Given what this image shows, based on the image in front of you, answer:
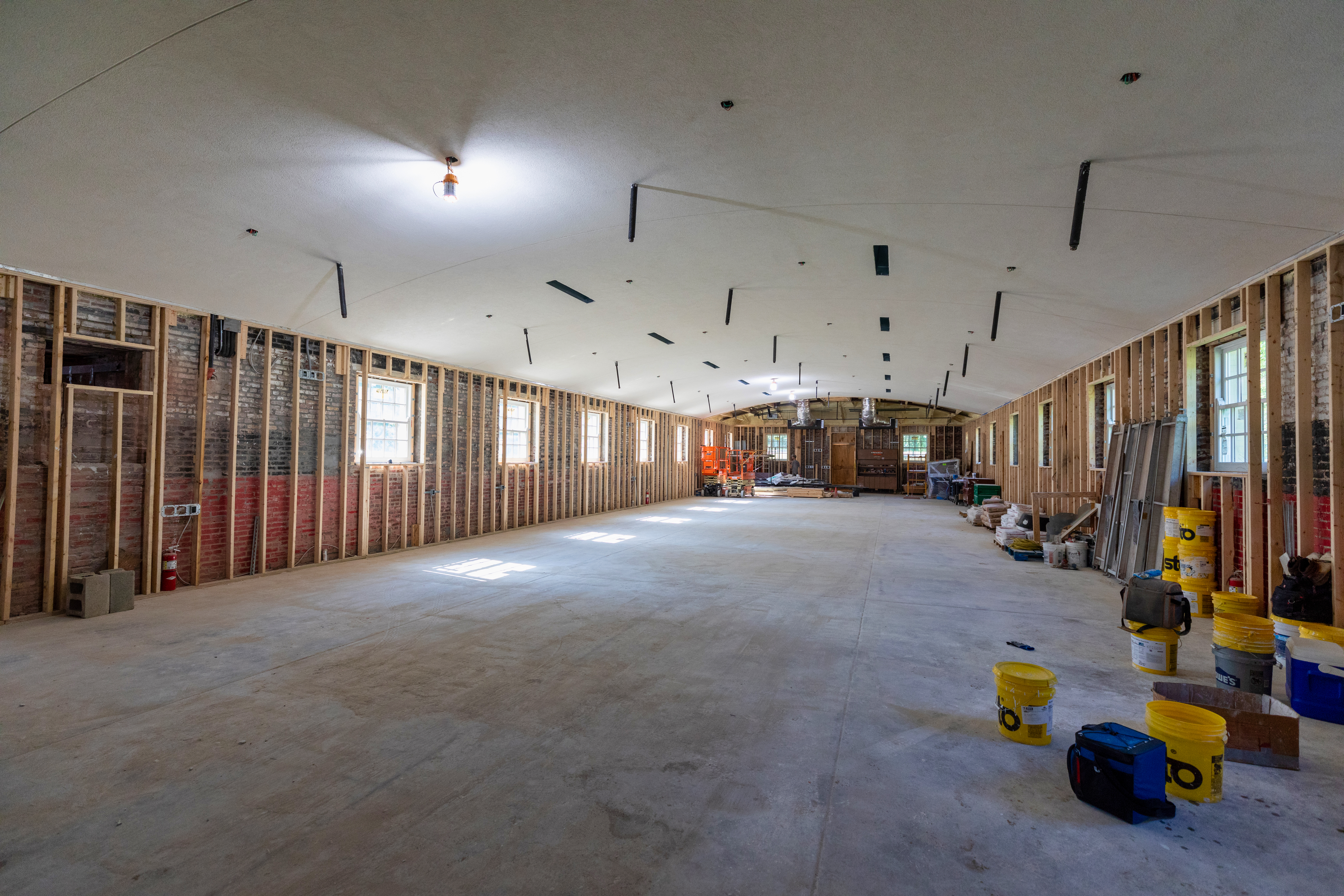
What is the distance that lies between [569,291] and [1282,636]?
7.66 m

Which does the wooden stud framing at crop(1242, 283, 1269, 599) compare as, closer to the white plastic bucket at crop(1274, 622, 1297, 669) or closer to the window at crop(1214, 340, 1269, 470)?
the window at crop(1214, 340, 1269, 470)

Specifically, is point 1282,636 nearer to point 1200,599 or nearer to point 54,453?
point 1200,599

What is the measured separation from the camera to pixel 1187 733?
266 cm

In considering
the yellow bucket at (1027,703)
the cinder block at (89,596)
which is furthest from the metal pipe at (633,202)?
the cinder block at (89,596)

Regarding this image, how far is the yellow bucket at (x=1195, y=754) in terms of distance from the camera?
2643mm

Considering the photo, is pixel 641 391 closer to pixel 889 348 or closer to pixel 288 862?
pixel 889 348

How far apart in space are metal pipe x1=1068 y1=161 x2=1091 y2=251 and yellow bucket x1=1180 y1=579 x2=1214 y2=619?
3.82 metres

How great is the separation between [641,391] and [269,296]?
10593mm

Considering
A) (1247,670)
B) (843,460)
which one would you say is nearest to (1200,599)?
(1247,670)

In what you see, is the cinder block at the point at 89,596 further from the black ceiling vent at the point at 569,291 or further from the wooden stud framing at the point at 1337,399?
the wooden stud framing at the point at 1337,399

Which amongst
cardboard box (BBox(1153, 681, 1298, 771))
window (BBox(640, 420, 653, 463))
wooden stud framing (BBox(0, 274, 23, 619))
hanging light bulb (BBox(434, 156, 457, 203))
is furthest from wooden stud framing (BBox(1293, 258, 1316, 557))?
window (BBox(640, 420, 653, 463))

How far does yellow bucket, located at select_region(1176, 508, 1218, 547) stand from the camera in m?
6.03

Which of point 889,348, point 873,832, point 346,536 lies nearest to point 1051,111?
point 873,832

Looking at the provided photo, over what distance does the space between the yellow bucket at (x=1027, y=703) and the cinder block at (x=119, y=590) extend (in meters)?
7.67
